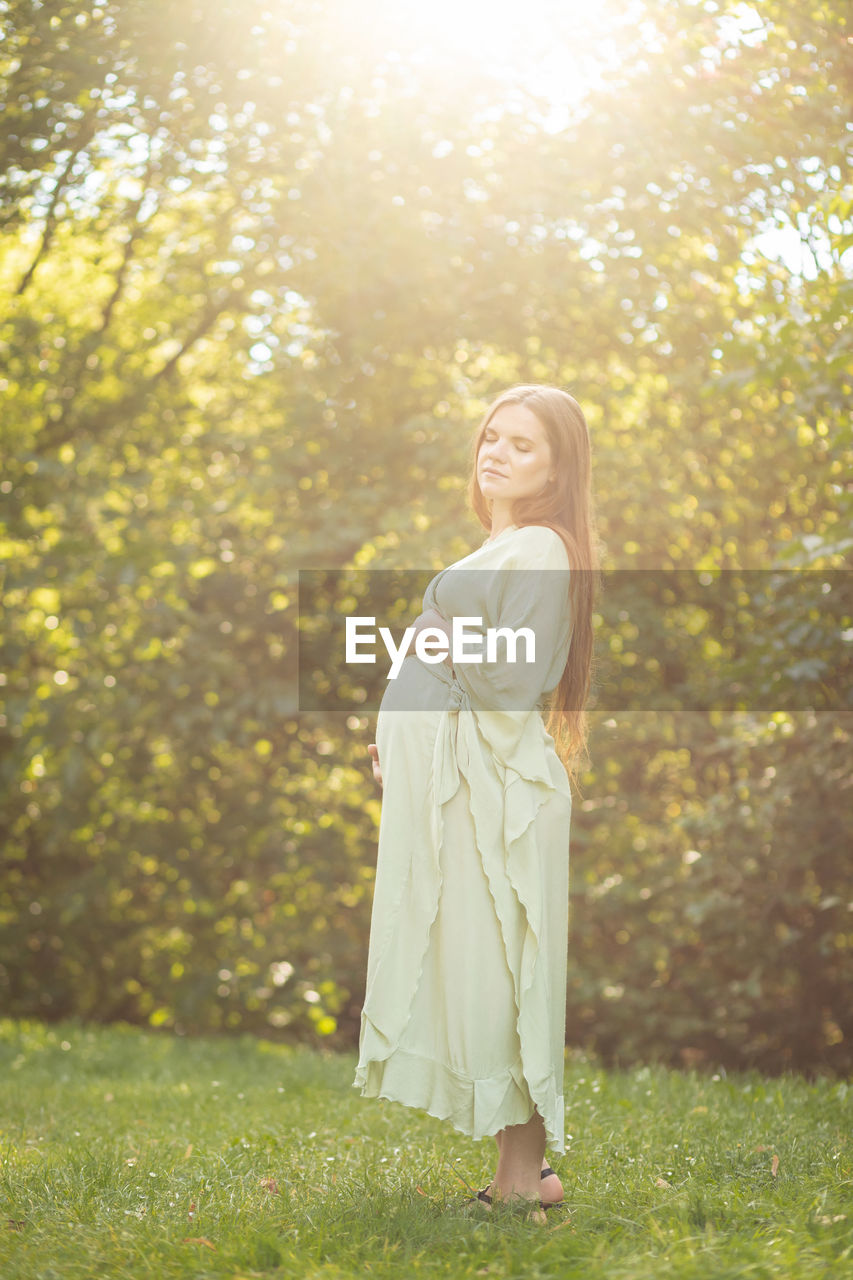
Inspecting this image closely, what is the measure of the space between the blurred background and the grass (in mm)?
1108

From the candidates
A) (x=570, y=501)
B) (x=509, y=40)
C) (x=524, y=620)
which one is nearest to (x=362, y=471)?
(x=509, y=40)

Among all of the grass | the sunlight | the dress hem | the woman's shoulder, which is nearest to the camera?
the grass

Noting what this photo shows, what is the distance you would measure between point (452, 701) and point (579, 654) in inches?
15.8

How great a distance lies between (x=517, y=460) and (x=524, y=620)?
1.46ft

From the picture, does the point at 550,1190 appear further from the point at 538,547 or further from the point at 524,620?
the point at 538,547

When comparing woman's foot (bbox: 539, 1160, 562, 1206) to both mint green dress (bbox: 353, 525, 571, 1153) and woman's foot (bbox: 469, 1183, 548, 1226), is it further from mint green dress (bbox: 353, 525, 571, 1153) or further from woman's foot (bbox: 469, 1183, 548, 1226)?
mint green dress (bbox: 353, 525, 571, 1153)

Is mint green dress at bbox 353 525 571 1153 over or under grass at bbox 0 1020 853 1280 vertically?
over

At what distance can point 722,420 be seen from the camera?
5766 millimetres

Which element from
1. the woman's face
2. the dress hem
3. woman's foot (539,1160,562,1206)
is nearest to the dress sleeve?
the woman's face

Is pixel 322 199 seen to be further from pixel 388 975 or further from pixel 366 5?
pixel 388 975

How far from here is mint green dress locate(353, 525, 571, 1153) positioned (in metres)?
2.55

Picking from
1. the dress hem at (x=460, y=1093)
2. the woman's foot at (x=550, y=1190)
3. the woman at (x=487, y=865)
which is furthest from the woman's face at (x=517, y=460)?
the woman's foot at (x=550, y=1190)

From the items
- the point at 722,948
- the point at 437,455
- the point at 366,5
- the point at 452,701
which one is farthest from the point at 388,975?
the point at 366,5

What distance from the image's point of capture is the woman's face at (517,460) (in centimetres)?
284
